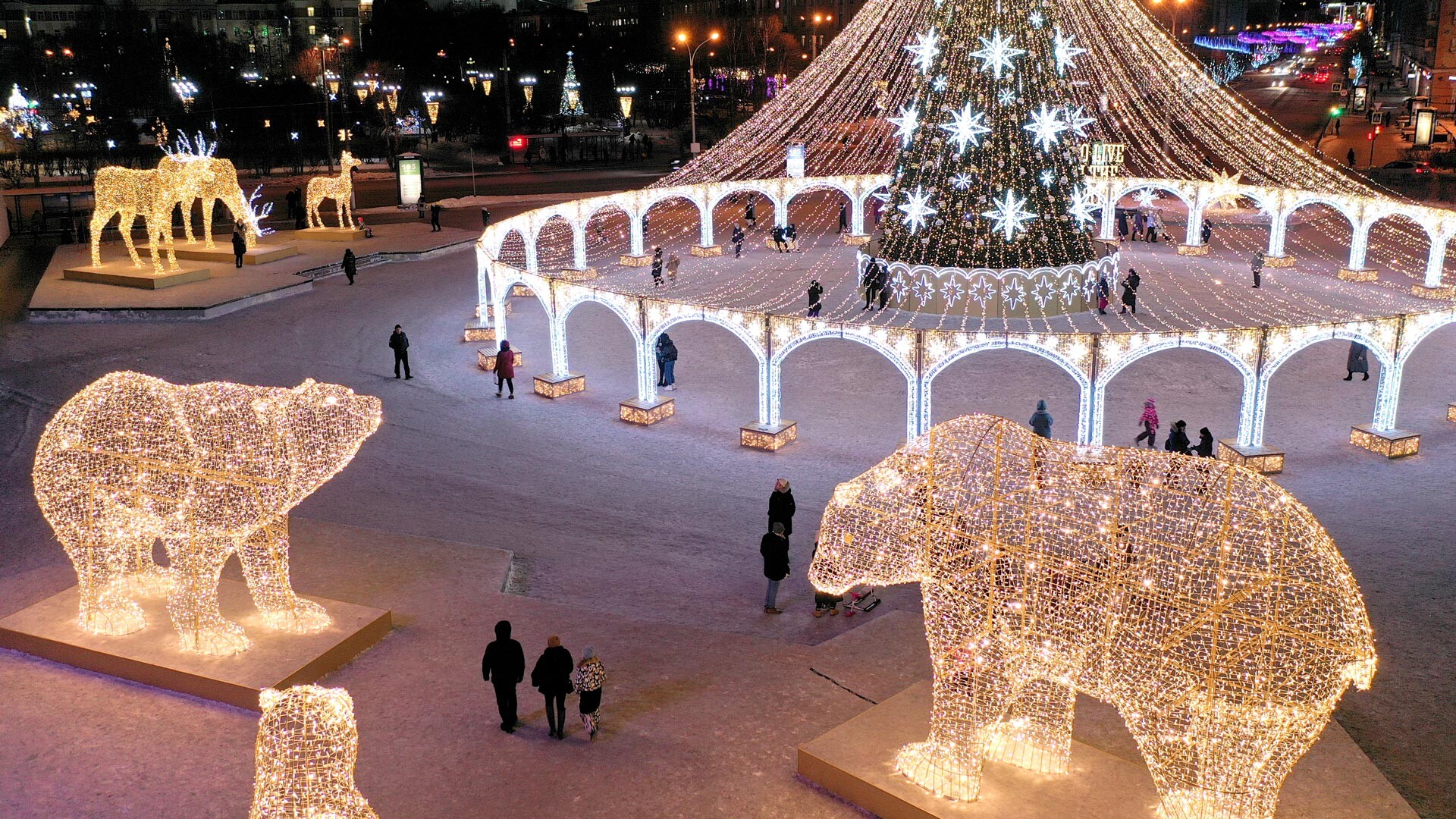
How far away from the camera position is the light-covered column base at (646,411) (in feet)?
58.4

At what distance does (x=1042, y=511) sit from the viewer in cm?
728

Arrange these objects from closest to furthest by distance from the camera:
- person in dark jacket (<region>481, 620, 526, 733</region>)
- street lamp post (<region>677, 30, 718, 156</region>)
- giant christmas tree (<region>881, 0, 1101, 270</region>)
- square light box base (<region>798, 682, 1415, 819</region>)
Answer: square light box base (<region>798, 682, 1415, 819</region>) → person in dark jacket (<region>481, 620, 526, 733</region>) → giant christmas tree (<region>881, 0, 1101, 270</region>) → street lamp post (<region>677, 30, 718, 156</region>)

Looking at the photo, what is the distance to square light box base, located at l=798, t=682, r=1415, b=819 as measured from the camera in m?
7.53

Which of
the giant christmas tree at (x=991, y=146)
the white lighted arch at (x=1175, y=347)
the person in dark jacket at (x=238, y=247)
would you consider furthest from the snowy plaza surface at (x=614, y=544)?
the person in dark jacket at (x=238, y=247)

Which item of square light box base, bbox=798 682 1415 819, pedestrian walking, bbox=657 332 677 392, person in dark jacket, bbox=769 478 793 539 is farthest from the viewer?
pedestrian walking, bbox=657 332 677 392

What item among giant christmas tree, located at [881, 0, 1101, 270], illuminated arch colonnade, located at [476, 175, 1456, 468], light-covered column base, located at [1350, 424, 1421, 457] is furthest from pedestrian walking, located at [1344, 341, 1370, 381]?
giant christmas tree, located at [881, 0, 1101, 270]

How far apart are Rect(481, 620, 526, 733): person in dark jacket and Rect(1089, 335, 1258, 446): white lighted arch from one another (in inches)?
380

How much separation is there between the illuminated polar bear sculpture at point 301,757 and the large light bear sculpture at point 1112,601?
11.3 ft

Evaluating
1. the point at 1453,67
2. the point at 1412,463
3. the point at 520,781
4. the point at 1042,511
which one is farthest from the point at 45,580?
the point at 1453,67

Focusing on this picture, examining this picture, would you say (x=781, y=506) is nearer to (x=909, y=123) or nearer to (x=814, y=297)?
(x=814, y=297)

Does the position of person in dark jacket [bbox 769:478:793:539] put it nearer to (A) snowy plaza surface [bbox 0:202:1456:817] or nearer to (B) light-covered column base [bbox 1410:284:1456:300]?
(A) snowy plaza surface [bbox 0:202:1456:817]

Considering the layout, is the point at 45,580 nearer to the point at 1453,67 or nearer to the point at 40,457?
the point at 40,457

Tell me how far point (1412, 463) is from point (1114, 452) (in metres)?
10.3

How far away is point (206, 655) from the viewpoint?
970 cm
